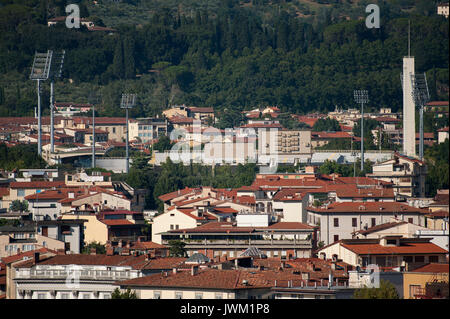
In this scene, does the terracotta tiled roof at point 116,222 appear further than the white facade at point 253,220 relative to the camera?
Yes

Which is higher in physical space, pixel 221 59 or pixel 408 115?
pixel 221 59

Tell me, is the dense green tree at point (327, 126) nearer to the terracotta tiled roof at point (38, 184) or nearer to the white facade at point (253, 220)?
the terracotta tiled roof at point (38, 184)

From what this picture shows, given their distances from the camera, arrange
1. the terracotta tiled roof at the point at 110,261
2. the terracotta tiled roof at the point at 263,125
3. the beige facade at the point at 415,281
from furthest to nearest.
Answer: the terracotta tiled roof at the point at 263,125
the terracotta tiled roof at the point at 110,261
the beige facade at the point at 415,281

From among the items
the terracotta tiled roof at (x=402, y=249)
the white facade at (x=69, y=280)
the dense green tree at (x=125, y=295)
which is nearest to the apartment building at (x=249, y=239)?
the terracotta tiled roof at (x=402, y=249)

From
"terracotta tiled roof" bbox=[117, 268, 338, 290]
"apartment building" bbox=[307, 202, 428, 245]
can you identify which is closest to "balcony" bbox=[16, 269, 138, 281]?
"terracotta tiled roof" bbox=[117, 268, 338, 290]

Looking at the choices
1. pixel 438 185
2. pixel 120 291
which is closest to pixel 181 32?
pixel 438 185

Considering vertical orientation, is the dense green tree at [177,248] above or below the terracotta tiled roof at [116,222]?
above

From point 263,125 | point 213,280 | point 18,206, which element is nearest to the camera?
point 213,280

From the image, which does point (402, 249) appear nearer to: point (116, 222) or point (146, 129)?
point (116, 222)

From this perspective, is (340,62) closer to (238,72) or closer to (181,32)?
(238,72)

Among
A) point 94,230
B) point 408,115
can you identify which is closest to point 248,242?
point 94,230
